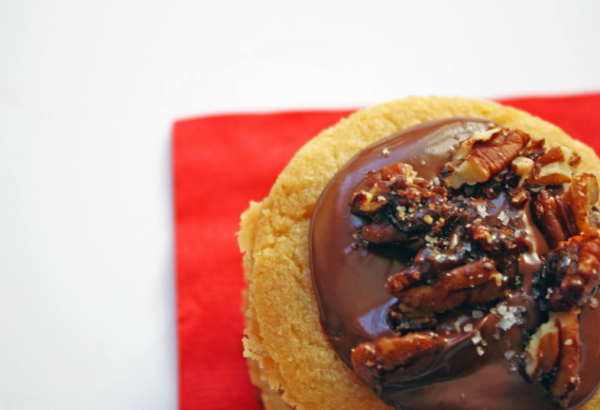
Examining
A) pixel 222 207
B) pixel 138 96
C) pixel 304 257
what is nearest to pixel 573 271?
pixel 304 257

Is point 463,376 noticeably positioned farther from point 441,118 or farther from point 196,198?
point 196,198

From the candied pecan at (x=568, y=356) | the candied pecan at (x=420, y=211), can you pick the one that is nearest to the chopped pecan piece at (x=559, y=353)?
the candied pecan at (x=568, y=356)

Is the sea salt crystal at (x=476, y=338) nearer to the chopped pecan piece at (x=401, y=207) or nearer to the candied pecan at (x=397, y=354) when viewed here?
the candied pecan at (x=397, y=354)

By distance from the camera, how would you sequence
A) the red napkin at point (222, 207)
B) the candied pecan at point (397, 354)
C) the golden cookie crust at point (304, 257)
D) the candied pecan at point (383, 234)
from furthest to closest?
1. the red napkin at point (222, 207)
2. the golden cookie crust at point (304, 257)
3. the candied pecan at point (383, 234)
4. the candied pecan at point (397, 354)

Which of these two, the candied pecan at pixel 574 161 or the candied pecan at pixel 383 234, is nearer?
the candied pecan at pixel 383 234

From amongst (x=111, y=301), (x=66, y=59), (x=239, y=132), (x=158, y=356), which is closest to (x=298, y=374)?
(x=158, y=356)

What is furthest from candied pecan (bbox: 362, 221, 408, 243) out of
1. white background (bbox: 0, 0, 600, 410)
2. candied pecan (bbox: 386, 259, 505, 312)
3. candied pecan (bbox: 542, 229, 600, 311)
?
white background (bbox: 0, 0, 600, 410)
